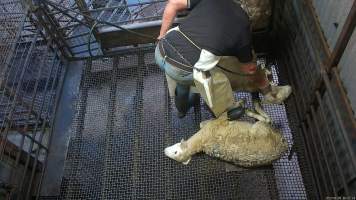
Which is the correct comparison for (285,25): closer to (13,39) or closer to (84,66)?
(84,66)

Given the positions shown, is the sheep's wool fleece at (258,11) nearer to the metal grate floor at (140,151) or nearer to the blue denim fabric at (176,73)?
the metal grate floor at (140,151)

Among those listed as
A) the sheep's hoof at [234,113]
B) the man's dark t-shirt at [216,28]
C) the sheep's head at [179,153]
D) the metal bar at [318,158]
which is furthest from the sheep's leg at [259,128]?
the man's dark t-shirt at [216,28]

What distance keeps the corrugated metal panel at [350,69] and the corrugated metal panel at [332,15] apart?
→ 19cm

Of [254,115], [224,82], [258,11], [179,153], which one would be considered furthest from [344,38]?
[179,153]

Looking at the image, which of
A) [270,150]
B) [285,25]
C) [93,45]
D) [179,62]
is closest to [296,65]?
[285,25]

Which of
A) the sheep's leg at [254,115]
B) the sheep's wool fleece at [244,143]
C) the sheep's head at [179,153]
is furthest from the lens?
the sheep's leg at [254,115]

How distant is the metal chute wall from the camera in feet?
8.01

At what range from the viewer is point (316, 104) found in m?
3.09

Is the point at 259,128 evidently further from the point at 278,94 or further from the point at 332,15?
the point at 332,15

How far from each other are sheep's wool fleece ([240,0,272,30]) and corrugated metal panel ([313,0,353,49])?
72cm

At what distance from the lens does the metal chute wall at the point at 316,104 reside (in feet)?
8.01

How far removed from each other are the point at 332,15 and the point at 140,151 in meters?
2.15

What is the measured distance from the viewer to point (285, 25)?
12.8 ft

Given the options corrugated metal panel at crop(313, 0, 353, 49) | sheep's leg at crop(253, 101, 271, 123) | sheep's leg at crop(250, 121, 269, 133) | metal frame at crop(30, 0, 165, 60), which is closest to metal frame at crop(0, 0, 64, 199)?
metal frame at crop(30, 0, 165, 60)
